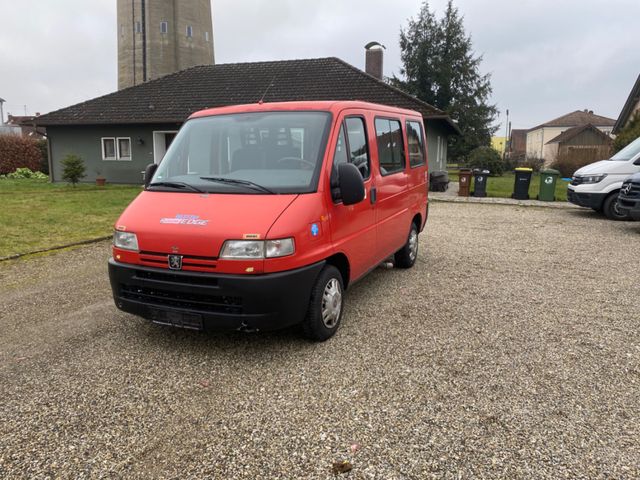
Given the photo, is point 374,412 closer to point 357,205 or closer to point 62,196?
point 357,205

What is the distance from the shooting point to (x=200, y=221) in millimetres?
3701

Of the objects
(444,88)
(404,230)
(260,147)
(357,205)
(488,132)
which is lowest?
(404,230)

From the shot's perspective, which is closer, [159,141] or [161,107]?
[161,107]

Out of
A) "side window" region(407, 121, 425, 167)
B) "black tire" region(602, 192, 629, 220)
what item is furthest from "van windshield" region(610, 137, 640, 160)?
"side window" region(407, 121, 425, 167)

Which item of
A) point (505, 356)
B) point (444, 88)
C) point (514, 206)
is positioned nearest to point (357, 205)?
point (505, 356)

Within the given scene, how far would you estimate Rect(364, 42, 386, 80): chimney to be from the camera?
914 inches

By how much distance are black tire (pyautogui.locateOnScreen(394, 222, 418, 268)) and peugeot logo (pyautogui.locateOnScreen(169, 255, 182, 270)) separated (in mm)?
3621

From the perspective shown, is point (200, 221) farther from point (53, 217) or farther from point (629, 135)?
point (629, 135)

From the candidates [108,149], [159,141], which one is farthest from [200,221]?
[108,149]

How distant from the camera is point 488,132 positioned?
138 feet

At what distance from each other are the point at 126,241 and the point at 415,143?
430 centimetres

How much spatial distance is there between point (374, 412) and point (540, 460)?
0.99 metres

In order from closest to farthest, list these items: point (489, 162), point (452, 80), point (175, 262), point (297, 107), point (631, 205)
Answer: point (175, 262) → point (297, 107) → point (631, 205) → point (489, 162) → point (452, 80)

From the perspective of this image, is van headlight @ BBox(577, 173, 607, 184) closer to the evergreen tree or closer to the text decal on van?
the text decal on van
